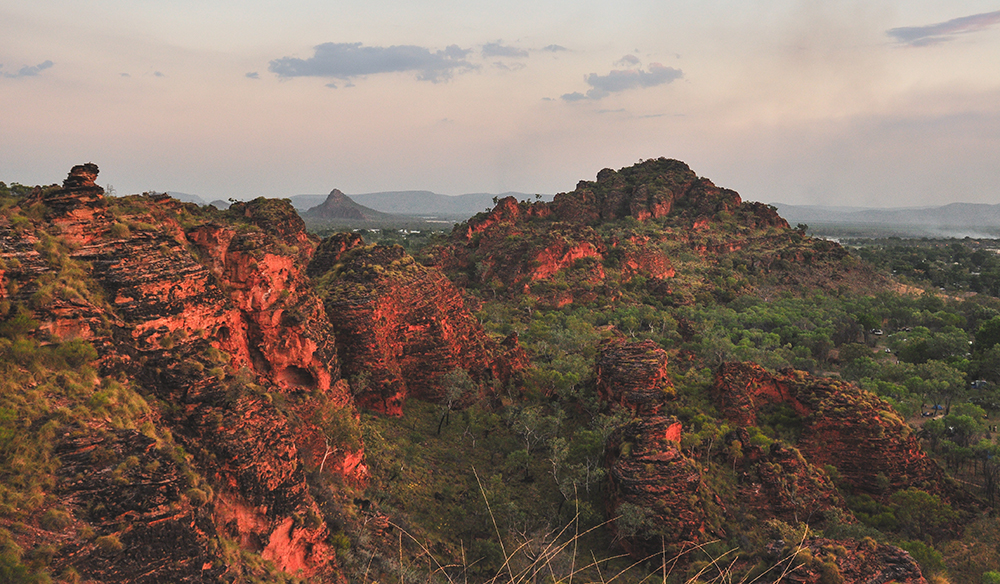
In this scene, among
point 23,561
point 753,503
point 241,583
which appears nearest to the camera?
Answer: point 23,561

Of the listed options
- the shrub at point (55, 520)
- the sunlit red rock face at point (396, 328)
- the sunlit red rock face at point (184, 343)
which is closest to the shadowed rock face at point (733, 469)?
the sunlit red rock face at point (396, 328)

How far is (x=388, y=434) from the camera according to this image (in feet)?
121

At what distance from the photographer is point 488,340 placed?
51438mm

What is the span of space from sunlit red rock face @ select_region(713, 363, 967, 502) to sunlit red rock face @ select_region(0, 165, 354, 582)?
35.5 meters

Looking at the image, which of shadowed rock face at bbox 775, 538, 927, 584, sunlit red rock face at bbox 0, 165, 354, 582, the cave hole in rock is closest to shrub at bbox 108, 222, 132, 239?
sunlit red rock face at bbox 0, 165, 354, 582

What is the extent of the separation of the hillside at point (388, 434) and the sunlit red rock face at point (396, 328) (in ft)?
0.68

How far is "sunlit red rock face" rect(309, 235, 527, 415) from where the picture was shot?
126 feet

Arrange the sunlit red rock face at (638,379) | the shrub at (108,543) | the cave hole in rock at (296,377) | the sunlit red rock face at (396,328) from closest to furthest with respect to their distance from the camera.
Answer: the shrub at (108,543) → the cave hole in rock at (296,377) → the sunlit red rock face at (396,328) → the sunlit red rock face at (638,379)

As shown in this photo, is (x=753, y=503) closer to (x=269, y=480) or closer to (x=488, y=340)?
(x=488, y=340)

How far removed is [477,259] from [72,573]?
9799cm

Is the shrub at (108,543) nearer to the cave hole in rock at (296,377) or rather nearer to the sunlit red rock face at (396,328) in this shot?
the cave hole in rock at (296,377)

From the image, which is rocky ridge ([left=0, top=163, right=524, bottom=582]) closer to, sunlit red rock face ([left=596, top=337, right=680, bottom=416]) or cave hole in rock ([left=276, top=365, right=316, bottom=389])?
cave hole in rock ([left=276, top=365, right=316, bottom=389])

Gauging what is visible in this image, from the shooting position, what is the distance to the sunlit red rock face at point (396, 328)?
38438mm

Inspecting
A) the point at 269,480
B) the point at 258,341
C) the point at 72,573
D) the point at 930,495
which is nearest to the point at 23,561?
the point at 72,573
